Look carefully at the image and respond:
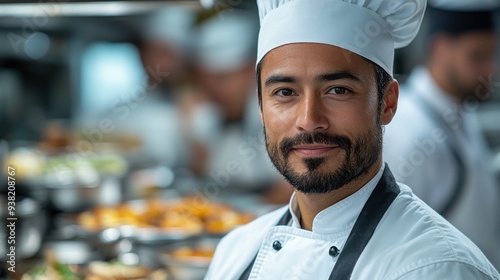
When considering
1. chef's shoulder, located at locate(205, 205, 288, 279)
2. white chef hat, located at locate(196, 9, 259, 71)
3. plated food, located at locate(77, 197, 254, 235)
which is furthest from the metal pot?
white chef hat, located at locate(196, 9, 259, 71)

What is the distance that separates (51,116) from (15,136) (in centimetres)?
93

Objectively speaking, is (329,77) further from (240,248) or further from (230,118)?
(230,118)

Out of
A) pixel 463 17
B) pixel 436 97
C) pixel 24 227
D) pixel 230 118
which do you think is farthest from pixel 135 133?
pixel 463 17

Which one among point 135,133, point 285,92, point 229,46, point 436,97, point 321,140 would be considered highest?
point 285,92

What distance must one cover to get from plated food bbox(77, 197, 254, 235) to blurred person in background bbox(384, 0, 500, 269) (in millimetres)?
878

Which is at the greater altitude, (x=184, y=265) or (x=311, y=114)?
(x=311, y=114)

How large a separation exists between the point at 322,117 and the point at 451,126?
1.83m

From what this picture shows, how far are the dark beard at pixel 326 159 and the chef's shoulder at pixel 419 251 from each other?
125 millimetres

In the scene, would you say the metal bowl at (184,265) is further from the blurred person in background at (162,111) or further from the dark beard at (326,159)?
the blurred person in background at (162,111)

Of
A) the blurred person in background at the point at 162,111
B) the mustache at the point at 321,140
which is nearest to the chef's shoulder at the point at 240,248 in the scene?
the mustache at the point at 321,140

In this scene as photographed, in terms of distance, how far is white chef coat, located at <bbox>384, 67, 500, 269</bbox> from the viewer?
3.12 metres

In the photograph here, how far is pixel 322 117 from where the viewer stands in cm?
165

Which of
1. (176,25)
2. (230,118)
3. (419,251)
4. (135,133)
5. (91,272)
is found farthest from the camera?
(176,25)

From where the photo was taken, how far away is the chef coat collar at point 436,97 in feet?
Result: 11.0
